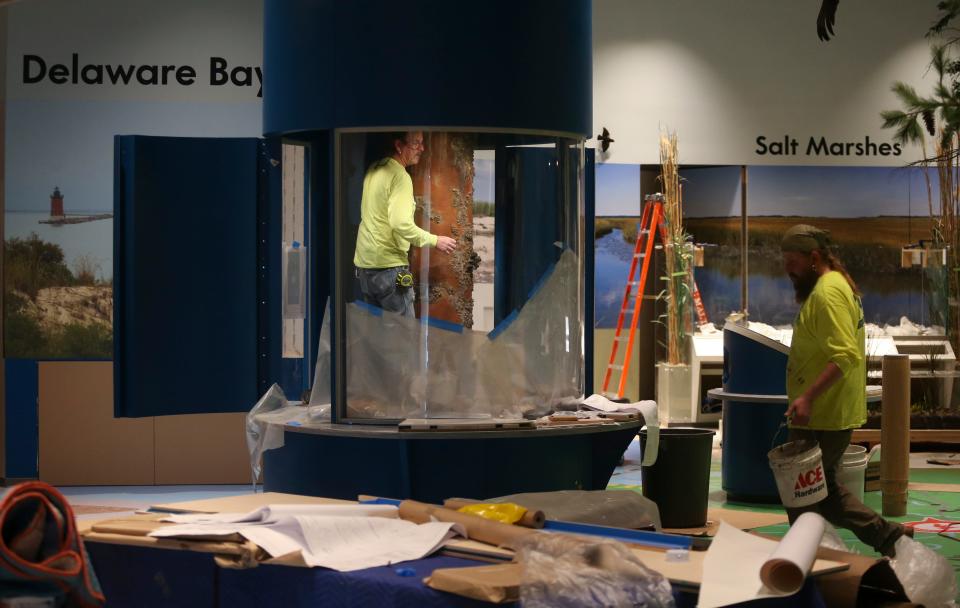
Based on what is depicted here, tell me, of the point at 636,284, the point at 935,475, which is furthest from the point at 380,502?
the point at 636,284

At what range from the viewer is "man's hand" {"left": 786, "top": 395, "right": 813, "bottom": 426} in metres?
5.49

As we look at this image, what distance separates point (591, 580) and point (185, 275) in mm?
3620

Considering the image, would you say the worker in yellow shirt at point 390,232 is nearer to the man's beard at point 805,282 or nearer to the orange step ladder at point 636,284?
the man's beard at point 805,282

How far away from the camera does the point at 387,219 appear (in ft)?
18.7

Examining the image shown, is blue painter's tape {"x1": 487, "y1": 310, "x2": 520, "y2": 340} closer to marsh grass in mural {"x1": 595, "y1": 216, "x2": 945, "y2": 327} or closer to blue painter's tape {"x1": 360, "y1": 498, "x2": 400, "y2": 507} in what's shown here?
blue painter's tape {"x1": 360, "y1": 498, "x2": 400, "y2": 507}

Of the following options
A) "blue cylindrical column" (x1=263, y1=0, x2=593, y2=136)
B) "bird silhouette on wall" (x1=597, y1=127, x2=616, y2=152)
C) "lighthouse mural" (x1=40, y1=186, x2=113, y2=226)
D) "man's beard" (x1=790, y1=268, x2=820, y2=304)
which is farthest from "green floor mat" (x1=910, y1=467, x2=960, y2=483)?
"lighthouse mural" (x1=40, y1=186, x2=113, y2=226)

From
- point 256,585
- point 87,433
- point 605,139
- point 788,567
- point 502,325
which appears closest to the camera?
point 788,567

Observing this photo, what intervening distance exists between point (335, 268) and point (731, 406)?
117 inches

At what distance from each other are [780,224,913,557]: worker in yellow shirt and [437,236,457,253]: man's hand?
138cm

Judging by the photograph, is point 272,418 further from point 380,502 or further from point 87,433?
point 87,433

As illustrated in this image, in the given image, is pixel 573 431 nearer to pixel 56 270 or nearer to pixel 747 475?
pixel 747 475

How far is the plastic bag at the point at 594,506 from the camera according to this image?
13.5 ft

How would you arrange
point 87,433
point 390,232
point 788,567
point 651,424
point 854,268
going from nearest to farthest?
point 788,567
point 390,232
point 651,424
point 87,433
point 854,268

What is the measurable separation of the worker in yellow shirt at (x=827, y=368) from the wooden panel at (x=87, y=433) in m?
4.66
